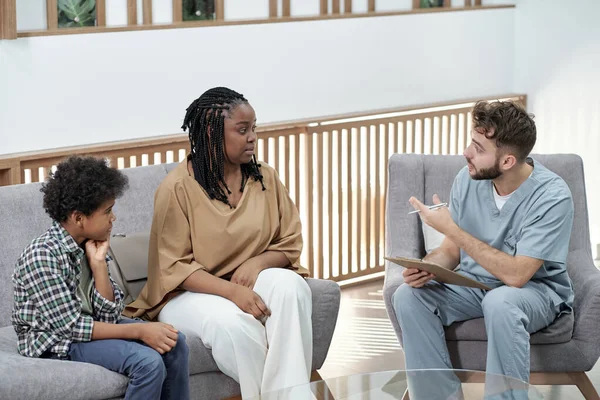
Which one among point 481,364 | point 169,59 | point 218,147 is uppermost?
point 169,59

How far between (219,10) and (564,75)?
2.17m

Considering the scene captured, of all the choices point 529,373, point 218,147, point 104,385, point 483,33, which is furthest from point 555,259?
point 483,33

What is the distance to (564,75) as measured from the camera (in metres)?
5.57

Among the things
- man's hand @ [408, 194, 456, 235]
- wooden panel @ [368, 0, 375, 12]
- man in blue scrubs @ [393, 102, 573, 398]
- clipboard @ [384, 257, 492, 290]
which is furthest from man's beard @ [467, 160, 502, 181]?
wooden panel @ [368, 0, 375, 12]

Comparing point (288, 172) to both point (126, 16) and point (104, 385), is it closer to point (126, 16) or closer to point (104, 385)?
point (126, 16)

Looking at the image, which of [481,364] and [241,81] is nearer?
[481,364]

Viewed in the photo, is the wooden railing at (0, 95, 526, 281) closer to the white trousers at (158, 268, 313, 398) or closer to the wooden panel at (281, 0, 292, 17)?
the wooden panel at (281, 0, 292, 17)

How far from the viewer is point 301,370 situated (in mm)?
2963

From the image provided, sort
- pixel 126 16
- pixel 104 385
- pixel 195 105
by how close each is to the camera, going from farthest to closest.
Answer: pixel 126 16, pixel 195 105, pixel 104 385

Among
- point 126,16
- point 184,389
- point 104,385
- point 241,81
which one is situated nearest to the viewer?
point 104,385

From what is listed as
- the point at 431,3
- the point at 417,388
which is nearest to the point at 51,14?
the point at 417,388

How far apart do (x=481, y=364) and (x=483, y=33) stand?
2.82 meters

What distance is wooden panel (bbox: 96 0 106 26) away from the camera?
3934mm

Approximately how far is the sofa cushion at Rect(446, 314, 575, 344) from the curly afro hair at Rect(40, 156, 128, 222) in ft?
3.71
